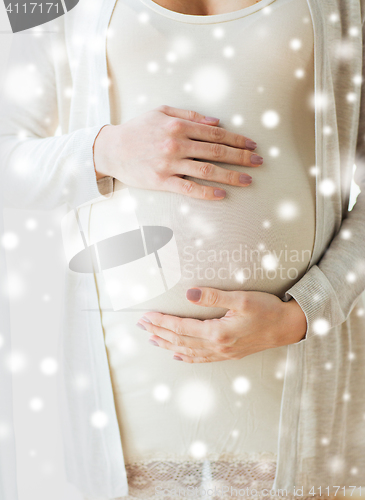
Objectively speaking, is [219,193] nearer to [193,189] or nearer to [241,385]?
[193,189]

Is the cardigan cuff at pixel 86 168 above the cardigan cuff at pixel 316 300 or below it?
above

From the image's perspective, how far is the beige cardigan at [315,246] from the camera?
62 cm

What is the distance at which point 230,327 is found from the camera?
561 millimetres

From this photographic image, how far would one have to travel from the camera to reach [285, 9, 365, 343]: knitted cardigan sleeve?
0.60 m

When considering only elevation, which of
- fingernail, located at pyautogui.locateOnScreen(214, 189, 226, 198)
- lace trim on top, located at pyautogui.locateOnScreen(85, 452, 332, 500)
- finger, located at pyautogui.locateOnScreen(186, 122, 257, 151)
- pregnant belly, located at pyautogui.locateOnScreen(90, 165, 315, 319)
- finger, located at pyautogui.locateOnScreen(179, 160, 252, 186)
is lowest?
lace trim on top, located at pyautogui.locateOnScreen(85, 452, 332, 500)

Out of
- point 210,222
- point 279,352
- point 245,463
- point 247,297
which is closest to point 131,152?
point 210,222

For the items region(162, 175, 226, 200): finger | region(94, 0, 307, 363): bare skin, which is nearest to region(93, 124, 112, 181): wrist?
region(94, 0, 307, 363): bare skin

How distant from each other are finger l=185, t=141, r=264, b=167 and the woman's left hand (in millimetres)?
202

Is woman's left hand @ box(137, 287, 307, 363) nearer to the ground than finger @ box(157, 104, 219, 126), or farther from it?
nearer to the ground

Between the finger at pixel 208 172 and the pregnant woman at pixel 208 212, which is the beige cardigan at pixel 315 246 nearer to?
the pregnant woman at pixel 208 212

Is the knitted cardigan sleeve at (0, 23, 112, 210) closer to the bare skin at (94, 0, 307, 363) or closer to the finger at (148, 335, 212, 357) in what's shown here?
the bare skin at (94, 0, 307, 363)

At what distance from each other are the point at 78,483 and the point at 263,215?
58cm

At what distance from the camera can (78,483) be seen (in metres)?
0.68

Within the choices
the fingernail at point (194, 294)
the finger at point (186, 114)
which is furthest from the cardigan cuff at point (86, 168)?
the fingernail at point (194, 294)
